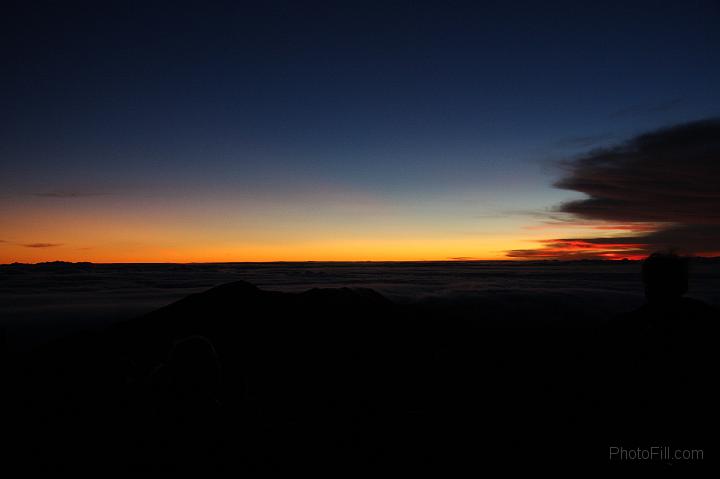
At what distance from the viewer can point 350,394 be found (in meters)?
5.51

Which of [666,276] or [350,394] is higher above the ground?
[666,276]

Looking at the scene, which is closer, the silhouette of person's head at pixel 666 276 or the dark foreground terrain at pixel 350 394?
the dark foreground terrain at pixel 350 394

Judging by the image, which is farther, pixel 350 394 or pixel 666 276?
pixel 350 394

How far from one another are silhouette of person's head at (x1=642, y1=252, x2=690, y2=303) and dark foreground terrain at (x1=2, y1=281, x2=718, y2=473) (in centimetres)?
13

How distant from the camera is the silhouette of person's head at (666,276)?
3.76 m

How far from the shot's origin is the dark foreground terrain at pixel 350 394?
141 inches

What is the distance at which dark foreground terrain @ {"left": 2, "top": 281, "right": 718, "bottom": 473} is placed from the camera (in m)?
3.58

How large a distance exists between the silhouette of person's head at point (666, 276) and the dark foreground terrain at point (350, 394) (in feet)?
0.43

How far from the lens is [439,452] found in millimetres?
3887

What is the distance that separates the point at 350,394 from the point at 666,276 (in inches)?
156

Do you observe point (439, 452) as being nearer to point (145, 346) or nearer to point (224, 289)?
point (145, 346)

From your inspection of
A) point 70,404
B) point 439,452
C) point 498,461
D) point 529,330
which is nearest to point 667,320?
point 498,461

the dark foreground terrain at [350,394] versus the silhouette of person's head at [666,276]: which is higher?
the silhouette of person's head at [666,276]

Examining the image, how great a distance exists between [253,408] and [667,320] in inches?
181
